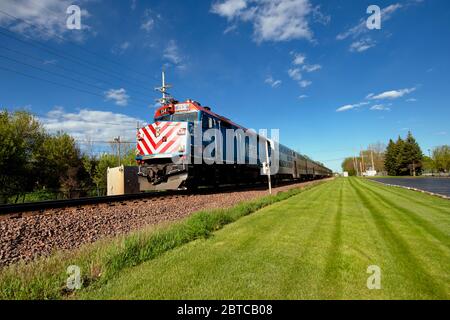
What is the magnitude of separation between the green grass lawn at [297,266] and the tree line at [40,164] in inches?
989

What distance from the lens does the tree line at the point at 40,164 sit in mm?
26328

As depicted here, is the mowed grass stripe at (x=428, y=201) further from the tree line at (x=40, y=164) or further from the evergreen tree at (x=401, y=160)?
the evergreen tree at (x=401, y=160)

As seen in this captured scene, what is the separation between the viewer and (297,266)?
321 cm

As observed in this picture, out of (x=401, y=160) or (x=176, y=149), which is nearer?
(x=176, y=149)

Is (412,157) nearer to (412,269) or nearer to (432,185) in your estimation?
(432,185)

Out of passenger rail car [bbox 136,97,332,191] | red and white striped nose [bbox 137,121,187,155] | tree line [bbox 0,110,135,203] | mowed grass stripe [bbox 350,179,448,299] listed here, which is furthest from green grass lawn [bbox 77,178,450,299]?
tree line [bbox 0,110,135,203]

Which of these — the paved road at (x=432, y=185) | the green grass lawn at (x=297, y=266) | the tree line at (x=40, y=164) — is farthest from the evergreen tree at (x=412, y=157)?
the green grass lawn at (x=297, y=266)

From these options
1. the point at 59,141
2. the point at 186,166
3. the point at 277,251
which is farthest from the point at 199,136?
the point at 59,141

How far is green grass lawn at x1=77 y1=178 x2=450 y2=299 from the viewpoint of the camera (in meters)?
2.55

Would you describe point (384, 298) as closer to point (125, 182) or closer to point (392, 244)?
point (392, 244)

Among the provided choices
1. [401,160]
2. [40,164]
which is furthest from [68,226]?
[401,160]

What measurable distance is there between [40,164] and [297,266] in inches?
1525

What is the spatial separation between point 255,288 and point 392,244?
9.38 ft

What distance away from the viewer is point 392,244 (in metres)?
4.07
